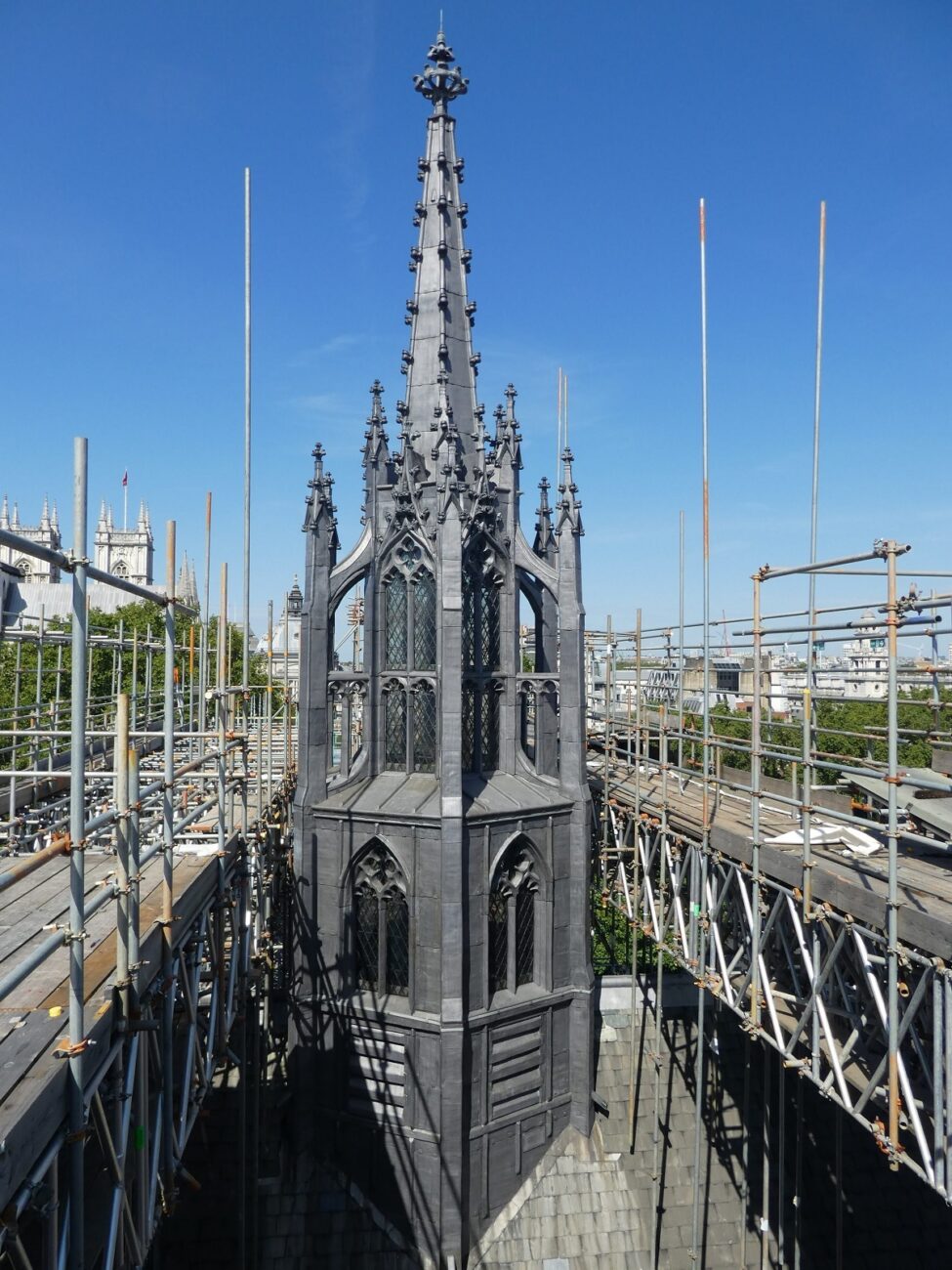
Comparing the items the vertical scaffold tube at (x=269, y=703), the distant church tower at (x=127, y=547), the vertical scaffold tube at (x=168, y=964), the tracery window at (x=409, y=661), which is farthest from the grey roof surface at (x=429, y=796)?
the distant church tower at (x=127, y=547)

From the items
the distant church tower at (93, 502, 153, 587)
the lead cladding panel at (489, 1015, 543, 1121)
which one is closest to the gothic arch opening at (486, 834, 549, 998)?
the lead cladding panel at (489, 1015, 543, 1121)

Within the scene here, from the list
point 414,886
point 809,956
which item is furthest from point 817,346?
point 414,886

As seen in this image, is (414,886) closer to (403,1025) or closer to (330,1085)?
(403,1025)

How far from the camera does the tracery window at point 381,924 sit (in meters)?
14.4

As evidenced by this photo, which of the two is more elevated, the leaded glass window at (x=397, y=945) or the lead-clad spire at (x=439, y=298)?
the lead-clad spire at (x=439, y=298)

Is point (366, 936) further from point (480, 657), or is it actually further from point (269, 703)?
point (480, 657)

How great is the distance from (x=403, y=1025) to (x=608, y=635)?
9.03 metres

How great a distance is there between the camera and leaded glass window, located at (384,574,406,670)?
1584 centimetres

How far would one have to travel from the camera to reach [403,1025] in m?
14.0

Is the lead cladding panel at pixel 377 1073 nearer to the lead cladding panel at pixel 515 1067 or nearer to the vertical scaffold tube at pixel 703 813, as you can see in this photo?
the lead cladding panel at pixel 515 1067

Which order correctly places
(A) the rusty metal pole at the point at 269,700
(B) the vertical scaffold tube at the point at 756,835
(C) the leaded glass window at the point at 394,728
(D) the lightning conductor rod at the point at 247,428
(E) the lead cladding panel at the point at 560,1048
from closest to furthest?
(B) the vertical scaffold tube at the point at 756,835, (D) the lightning conductor rod at the point at 247,428, (E) the lead cladding panel at the point at 560,1048, (A) the rusty metal pole at the point at 269,700, (C) the leaded glass window at the point at 394,728

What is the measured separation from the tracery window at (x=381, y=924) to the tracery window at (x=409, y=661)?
1.95m

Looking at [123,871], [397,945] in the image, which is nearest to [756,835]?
[397,945]

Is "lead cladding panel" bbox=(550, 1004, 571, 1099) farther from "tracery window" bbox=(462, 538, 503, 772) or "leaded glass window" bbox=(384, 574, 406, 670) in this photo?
"leaded glass window" bbox=(384, 574, 406, 670)
